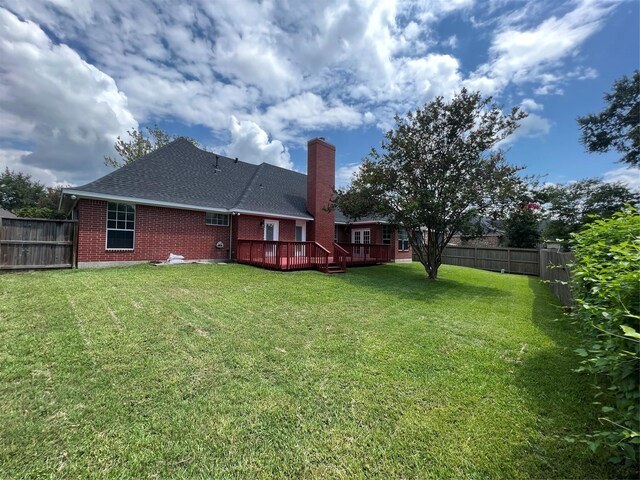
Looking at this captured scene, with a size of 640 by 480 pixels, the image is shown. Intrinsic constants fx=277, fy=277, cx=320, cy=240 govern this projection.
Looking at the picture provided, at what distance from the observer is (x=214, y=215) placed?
42.7 feet

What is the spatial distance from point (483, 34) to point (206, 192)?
12459 millimetres

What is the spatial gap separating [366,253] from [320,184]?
15.7ft

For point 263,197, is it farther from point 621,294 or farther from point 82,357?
point 621,294

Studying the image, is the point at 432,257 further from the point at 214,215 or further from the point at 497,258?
the point at 214,215

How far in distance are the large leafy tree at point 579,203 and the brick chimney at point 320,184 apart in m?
16.0

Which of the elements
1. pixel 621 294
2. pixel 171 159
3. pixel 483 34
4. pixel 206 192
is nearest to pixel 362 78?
pixel 483 34

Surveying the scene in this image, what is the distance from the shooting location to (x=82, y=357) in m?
3.47

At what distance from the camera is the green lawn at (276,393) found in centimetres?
209

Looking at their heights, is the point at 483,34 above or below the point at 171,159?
above

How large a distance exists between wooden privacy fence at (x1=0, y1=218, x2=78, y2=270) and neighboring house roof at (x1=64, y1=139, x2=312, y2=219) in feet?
4.25

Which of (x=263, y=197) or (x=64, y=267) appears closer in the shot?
(x=64, y=267)

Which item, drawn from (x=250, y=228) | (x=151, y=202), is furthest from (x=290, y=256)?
(x=151, y=202)

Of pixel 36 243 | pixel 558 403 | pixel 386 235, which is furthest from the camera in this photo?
pixel 386 235

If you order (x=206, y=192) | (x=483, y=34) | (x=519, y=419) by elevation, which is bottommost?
(x=519, y=419)
